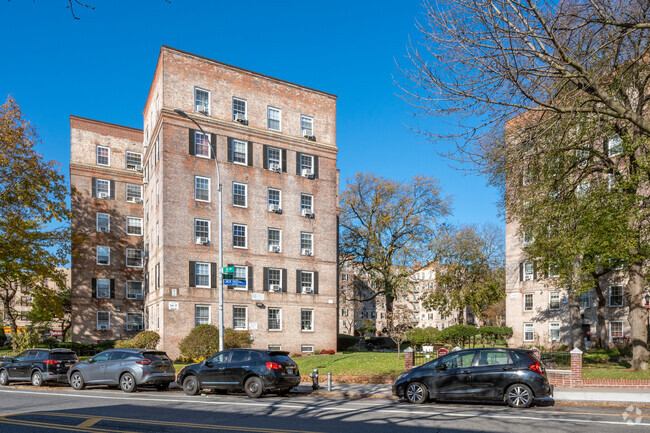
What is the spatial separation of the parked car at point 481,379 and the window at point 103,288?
34162mm

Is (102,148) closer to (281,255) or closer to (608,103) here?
(281,255)

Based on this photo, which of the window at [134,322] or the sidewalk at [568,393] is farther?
the window at [134,322]

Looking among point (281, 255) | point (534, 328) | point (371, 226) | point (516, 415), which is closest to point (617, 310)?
point (534, 328)

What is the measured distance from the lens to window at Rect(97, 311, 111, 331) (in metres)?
43.6

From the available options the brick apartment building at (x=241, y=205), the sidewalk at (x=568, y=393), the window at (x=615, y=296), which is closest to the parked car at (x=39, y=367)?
the sidewalk at (x=568, y=393)

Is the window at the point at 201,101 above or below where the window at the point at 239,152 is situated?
above

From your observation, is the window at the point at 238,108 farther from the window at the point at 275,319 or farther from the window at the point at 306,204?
the window at the point at 275,319

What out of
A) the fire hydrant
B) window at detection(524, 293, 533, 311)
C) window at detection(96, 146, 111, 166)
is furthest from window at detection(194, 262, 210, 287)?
window at detection(524, 293, 533, 311)

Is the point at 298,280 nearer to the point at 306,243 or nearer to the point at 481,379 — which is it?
the point at 306,243

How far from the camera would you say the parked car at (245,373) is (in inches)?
680

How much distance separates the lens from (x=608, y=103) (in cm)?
1252

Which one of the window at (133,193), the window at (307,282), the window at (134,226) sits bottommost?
the window at (307,282)

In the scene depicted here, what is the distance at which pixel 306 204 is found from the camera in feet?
135

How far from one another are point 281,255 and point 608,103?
28.9 metres
